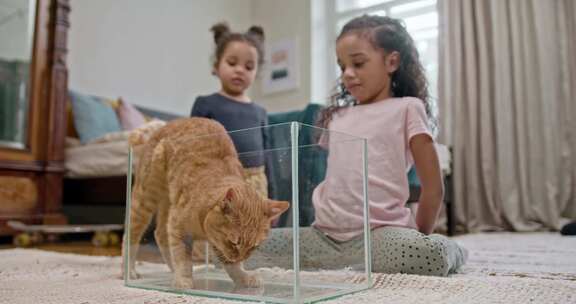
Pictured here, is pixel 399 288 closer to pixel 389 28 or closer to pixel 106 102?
pixel 389 28

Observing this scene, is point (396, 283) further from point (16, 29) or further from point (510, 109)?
point (16, 29)

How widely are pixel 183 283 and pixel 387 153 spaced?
0.51 metres

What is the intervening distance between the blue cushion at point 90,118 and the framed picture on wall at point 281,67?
4.36ft

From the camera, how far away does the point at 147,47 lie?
3.32 m

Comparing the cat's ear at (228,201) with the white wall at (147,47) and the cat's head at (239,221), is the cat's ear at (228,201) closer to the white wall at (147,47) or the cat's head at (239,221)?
the cat's head at (239,221)

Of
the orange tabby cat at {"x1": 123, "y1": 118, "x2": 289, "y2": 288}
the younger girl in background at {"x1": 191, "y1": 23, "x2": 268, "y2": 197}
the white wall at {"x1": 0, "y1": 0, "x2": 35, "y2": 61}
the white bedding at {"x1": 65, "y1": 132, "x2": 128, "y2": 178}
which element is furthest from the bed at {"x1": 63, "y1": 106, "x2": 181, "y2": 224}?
the orange tabby cat at {"x1": 123, "y1": 118, "x2": 289, "y2": 288}

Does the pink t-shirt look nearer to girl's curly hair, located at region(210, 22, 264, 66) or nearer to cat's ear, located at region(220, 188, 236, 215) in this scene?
cat's ear, located at region(220, 188, 236, 215)

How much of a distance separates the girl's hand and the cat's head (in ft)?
1.43

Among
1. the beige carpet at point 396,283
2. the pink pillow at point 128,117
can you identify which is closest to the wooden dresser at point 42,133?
the pink pillow at point 128,117

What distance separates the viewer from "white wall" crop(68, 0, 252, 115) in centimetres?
293

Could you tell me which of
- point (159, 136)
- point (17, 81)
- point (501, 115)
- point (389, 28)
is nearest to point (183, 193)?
point (159, 136)

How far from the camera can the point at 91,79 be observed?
295cm

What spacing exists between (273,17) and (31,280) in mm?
2704

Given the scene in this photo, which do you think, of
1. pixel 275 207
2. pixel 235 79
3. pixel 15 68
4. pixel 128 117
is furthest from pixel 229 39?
pixel 128 117
